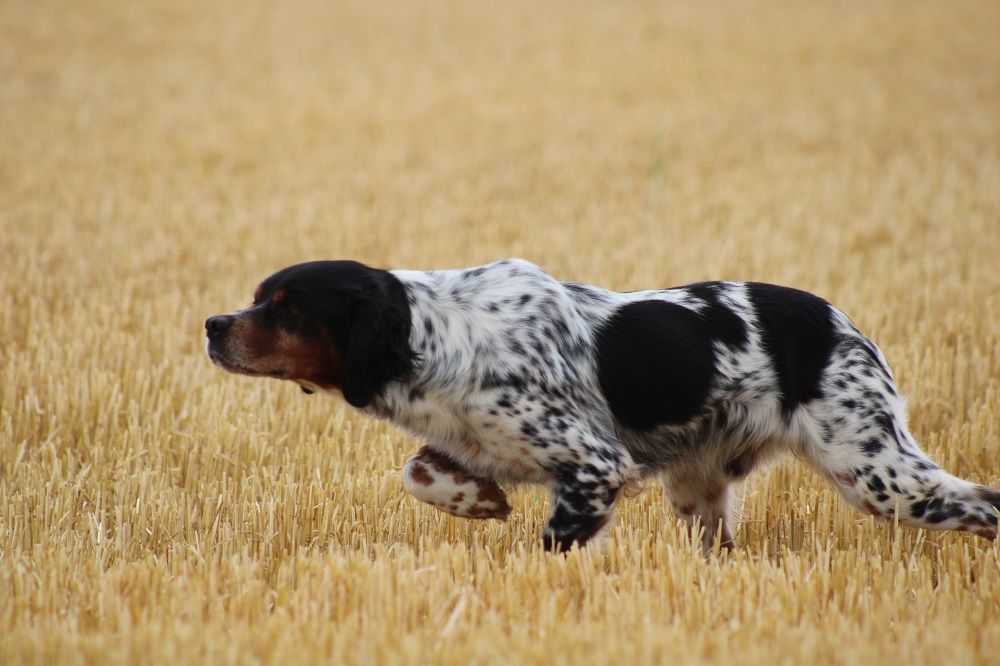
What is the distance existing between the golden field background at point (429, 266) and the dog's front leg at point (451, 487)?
0.17 metres

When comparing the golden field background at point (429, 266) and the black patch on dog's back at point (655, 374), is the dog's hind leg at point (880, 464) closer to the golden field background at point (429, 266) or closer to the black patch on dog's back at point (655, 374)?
the golden field background at point (429, 266)

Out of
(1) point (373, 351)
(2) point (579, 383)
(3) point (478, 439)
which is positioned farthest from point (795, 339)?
(1) point (373, 351)

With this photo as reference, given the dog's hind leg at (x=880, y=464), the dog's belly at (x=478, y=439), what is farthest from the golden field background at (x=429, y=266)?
the dog's belly at (x=478, y=439)

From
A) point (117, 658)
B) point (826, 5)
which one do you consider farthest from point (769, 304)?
point (826, 5)

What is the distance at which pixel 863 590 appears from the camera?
10.1 feet

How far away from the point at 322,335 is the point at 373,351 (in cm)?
16

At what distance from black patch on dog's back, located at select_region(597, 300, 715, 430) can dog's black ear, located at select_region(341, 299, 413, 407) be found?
25.1 inches

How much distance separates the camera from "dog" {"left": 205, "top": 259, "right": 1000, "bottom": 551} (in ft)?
11.1

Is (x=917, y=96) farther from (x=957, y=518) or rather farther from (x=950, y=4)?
(x=957, y=518)

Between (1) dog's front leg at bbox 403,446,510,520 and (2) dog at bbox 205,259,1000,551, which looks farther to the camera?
(1) dog's front leg at bbox 403,446,510,520

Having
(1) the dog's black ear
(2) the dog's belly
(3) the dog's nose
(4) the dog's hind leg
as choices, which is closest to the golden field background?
(4) the dog's hind leg

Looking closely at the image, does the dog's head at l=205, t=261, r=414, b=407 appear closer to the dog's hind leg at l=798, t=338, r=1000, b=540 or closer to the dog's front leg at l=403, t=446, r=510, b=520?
the dog's front leg at l=403, t=446, r=510, b=520

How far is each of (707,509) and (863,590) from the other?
868mm

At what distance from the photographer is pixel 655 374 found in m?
3.56
